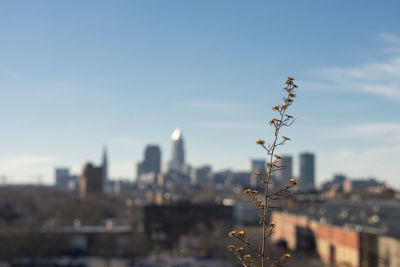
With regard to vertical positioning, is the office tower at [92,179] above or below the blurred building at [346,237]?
above

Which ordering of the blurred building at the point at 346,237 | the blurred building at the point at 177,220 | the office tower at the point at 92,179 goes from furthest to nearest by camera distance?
the office tower at the point at 92,179, the blurred building at the point at 177,220, the blurred building at the point at 346,237

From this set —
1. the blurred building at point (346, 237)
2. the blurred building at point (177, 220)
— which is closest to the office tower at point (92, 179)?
the blurred building at point (177, 220)

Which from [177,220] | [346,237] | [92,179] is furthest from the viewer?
[92,179]

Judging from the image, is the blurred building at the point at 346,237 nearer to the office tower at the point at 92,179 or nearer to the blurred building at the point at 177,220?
the blurred building at the point at 177,220

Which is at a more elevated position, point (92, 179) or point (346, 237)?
point (92, 179)

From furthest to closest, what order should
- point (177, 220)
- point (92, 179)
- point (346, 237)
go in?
point (92, 179) < point (177, 220) < point (346, 237)

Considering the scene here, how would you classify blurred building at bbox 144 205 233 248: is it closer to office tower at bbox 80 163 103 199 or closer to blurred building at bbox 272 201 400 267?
blurred building at bbox 272 201 400 267

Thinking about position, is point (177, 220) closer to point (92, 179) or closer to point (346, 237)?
point (346, 237)

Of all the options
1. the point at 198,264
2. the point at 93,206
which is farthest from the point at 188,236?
the point at 93,206

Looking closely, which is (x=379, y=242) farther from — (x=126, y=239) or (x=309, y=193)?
(x=309, y=193)

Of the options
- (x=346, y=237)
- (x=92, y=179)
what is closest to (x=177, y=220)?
(x=346, y=237)

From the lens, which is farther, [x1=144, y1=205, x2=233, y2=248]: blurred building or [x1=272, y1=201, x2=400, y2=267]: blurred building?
[x1=144, y1=205, x2=233, y2=248]: blurred building

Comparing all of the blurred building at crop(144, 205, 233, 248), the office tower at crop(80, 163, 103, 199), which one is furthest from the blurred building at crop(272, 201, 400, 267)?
the office tower at crop(80, 163, 103, 199)
